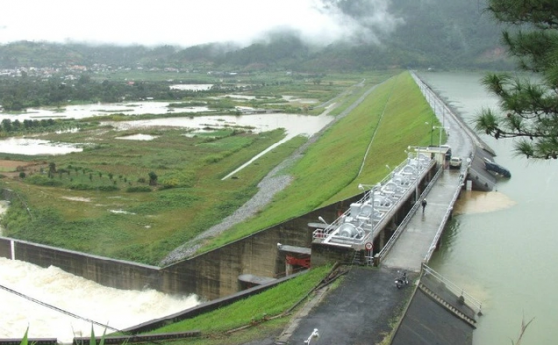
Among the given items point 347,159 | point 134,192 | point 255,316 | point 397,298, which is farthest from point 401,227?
point 134,192

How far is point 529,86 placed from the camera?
9539mm

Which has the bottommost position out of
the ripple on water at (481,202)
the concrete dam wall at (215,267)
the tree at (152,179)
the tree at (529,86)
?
the concrete dam wall at (215,267)

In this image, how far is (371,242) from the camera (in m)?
16.9

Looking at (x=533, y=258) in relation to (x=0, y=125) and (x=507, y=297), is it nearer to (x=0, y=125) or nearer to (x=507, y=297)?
(x=507, y=297)

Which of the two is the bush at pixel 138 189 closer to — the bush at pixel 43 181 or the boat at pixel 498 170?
the bush at pixel 43 181

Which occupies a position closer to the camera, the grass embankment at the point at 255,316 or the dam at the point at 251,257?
the grass embankment at the point at 255,316

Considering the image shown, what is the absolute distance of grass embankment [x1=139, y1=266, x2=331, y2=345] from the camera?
13.7 m

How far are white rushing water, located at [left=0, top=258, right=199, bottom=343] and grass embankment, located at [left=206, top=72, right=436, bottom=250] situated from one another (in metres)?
4.01

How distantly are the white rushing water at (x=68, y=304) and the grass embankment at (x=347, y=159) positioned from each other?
4009 mm

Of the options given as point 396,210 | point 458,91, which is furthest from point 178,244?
point 458,91

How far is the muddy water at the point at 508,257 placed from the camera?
15.8m

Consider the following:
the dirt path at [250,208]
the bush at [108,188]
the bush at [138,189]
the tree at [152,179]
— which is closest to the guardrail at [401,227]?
the dirt path at [250,208]

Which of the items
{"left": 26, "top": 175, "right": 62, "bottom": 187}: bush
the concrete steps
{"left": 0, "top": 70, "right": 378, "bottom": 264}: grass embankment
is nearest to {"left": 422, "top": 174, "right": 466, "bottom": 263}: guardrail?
the concrete steps

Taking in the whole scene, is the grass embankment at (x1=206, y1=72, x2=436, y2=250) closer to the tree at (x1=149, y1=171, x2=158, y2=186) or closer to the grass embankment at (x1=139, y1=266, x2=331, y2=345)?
the grass embankment at (x1=139, y1=266, x2=331, y2=345)
